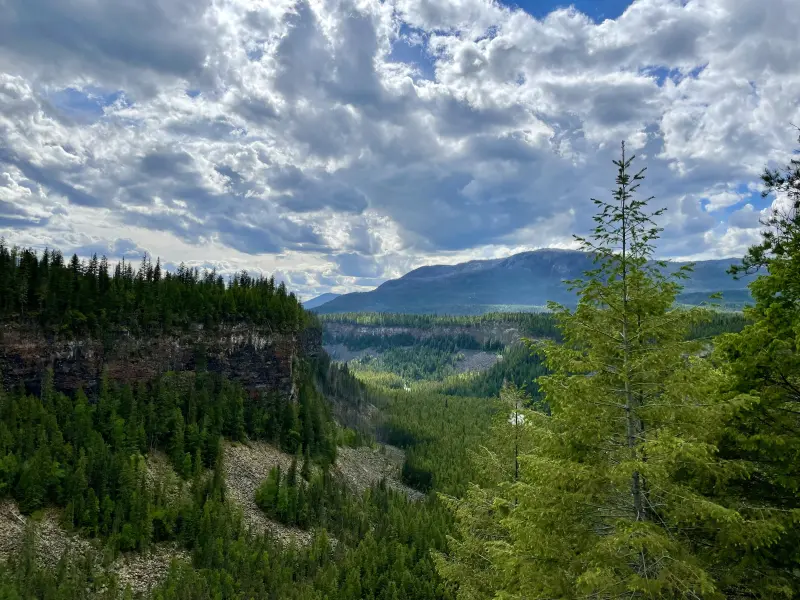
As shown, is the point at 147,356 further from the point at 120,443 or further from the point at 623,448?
the point at 623,448

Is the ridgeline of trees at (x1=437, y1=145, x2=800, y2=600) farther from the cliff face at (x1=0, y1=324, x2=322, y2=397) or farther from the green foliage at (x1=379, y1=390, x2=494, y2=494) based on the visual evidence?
the cliff face at (x1=0, y1=324, x2=322, y2=397)

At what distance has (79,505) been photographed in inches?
2160

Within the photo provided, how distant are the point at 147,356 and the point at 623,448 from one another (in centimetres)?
8164

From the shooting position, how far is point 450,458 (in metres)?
114

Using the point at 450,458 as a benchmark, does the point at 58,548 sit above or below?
above

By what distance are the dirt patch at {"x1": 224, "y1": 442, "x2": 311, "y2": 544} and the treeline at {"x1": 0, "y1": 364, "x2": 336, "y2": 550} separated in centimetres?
285

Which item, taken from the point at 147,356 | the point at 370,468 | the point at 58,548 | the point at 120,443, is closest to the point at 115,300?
the point at 147,356

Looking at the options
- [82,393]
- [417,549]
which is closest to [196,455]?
[82,393]

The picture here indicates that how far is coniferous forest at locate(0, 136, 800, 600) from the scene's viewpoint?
44.9 feet

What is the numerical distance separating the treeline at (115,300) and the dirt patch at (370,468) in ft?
99.0

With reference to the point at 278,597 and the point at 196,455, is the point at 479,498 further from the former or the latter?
the point at 196,455

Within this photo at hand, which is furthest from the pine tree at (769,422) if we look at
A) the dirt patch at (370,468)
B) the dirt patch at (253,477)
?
the dirt patch at (370,468)

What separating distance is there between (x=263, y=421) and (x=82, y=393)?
30.6 metres

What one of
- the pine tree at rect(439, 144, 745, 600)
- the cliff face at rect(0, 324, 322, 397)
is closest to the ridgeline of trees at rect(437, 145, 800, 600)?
the pine tree at rect(439, 144, 745, 600)
